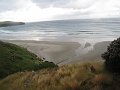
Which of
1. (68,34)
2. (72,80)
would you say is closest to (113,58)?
(72,80)

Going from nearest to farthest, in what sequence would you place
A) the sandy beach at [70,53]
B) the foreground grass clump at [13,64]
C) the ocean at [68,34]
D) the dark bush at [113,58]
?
the dark bush at [113,58]
the foreground grass clump at [13,64]
the sandy beach at [70,53]
the ocean at [68,34]

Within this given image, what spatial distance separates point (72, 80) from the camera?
10.7 meters

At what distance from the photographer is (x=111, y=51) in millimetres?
11164

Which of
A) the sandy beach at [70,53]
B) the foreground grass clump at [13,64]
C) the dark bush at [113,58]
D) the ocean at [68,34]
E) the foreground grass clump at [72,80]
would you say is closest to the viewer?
the foreground grass clump at [72,80]

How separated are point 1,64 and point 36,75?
6.91 m

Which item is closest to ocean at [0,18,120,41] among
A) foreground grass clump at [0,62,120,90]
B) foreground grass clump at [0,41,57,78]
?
foreground grass clump at [0,41,57,78]

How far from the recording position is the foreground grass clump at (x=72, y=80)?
1007cm

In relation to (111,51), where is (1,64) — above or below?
below

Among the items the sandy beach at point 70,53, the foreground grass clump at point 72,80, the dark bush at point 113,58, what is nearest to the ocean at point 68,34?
the sandy beach at point 70,53

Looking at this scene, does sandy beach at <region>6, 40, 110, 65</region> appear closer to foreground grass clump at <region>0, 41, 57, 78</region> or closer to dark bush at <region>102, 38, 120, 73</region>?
foreground grass clump at <region>0, 41, 57, 78</region>

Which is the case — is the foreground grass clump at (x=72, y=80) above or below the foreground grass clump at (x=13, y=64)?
A: above

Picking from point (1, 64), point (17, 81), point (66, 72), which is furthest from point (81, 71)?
point (1, 64)

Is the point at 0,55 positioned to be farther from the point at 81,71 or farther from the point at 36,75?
the point at 81,71

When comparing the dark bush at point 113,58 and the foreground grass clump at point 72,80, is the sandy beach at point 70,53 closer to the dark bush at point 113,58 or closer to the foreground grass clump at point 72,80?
the foreground grass clump at point 72,80
